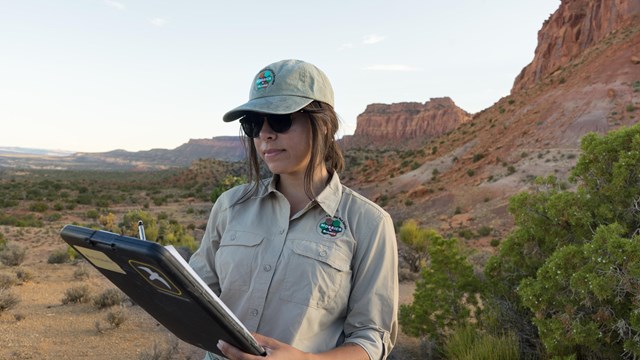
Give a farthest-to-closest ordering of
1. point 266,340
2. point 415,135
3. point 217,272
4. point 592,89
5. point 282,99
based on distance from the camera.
A: point 415,135, point 592,89, point 217,272, point 282,99, point 266,340

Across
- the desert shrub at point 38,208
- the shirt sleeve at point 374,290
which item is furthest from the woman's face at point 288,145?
the desert shrub at point 38,208

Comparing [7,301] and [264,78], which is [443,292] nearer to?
[264,78]

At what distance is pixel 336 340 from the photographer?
5.50 feet

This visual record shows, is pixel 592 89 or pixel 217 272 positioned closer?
pixel 217 272

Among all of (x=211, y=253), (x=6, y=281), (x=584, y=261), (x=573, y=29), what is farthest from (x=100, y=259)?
(x=573, y=29)

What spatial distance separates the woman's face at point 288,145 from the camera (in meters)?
1.71

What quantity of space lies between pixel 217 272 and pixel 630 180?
13.4 feet

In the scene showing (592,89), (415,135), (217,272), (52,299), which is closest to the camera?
(217,272)

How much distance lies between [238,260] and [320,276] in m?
0.33

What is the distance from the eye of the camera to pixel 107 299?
25.1 feet

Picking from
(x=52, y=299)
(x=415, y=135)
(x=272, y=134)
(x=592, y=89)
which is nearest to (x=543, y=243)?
(x=272, y=134)

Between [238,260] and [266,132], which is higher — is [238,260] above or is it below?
below

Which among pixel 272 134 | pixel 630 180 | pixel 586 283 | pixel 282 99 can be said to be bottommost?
pixel 586 283

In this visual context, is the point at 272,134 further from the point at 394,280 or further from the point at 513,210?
the point at 513,210
